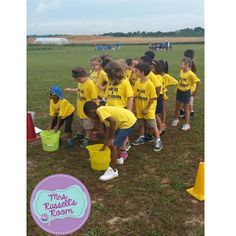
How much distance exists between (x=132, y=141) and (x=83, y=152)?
3.12ft

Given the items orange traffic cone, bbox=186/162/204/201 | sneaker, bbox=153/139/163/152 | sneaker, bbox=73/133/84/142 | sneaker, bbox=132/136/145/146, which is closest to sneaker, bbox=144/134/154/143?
sneaker, bbox=132/136/145/146

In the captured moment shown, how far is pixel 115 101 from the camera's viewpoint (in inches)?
198

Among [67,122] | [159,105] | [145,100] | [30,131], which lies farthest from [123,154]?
[30,131]

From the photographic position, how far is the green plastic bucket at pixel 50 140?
210 inches

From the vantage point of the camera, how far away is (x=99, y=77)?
244 inches

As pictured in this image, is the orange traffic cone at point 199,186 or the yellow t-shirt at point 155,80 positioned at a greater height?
the yellow t-shirt at point 155,80

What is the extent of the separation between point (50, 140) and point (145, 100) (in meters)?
1.67

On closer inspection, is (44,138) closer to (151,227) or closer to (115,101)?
(115,101)

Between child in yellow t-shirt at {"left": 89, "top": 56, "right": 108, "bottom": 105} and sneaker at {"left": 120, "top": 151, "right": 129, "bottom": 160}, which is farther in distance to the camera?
child in yellow t-shirt at {"left": 89, "top": 56, "right": 108, "bottom": 105}

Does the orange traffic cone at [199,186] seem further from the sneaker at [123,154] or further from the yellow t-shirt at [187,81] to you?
the yellow t-shirt at [187,81]

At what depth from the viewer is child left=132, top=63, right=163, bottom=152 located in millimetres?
5244

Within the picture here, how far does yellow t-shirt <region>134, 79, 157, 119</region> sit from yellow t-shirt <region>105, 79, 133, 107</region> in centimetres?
42

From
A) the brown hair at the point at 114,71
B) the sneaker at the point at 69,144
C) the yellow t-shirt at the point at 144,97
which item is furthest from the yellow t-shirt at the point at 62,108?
the yellow t-shirt at the point at 144,97

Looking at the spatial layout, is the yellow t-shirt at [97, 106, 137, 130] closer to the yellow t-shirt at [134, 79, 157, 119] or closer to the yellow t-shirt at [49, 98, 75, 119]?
the yellow t-shirt at [134, 79, 157, 119]
